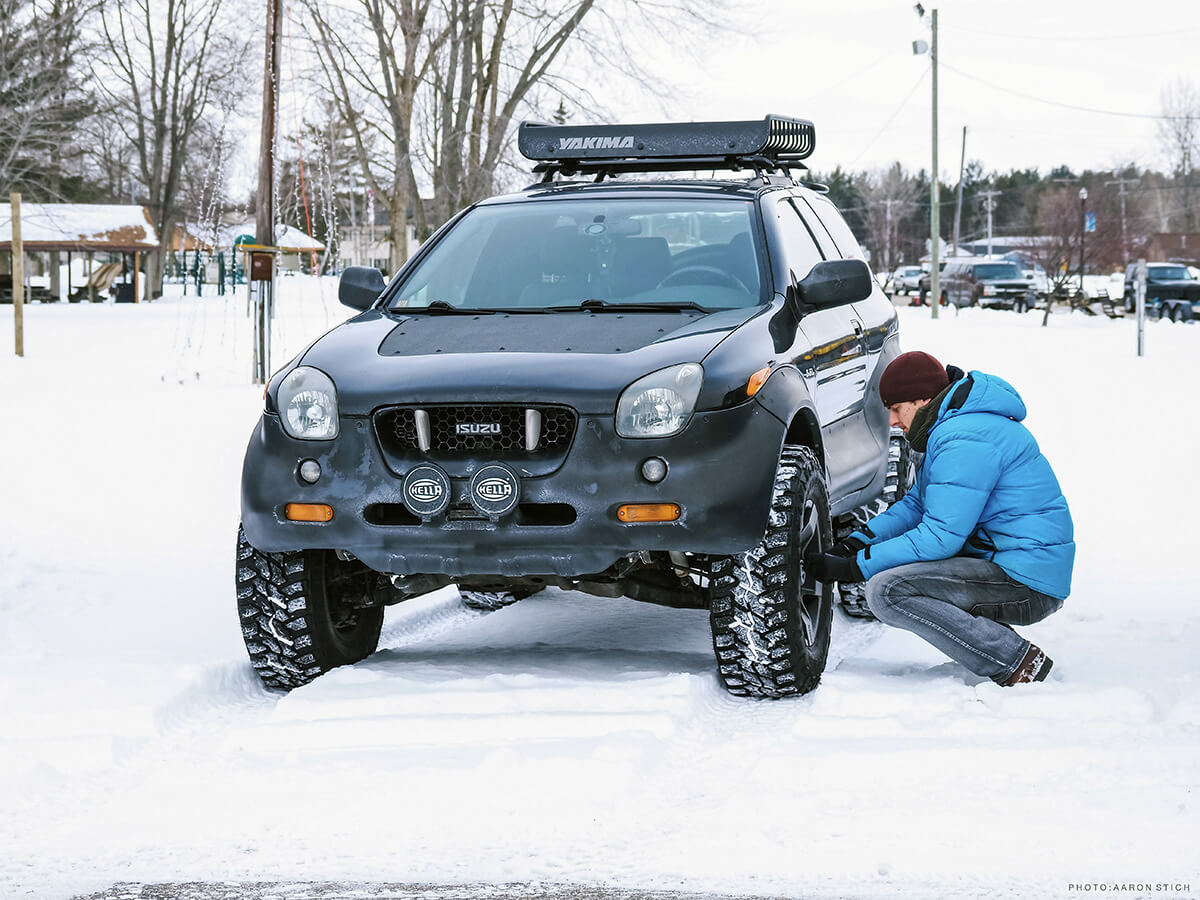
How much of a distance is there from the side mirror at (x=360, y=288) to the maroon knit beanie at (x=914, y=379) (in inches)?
80.2

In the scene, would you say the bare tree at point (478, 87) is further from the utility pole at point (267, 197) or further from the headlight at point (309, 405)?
the headlight at point (309, 405)

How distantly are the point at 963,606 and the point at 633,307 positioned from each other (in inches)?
61.0

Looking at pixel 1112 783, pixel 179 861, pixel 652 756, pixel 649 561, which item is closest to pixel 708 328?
pixel 649 561

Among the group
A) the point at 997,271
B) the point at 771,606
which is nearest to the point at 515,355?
the point at 771,606

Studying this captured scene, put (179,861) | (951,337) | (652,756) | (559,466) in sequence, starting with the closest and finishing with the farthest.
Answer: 1. (179,861)
2. (652,756)
3. (559,466)
4. (951,337)

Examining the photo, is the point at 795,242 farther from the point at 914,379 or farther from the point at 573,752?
the point at 573,752

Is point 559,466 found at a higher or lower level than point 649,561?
higher

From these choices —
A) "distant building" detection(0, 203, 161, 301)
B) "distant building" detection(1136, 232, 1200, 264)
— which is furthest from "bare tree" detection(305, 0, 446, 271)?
"distant building" detection(1136, 232, 1200, 264)

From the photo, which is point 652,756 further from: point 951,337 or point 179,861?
point 951,337

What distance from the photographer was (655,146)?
24.6ft

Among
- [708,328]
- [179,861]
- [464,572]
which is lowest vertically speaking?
[179,861]

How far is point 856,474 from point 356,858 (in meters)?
3.42

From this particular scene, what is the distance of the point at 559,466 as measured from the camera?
16.8 ft

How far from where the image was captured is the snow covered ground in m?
3.94
